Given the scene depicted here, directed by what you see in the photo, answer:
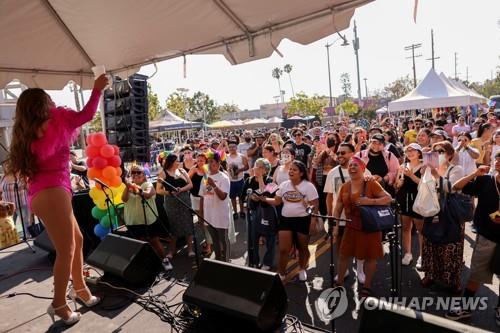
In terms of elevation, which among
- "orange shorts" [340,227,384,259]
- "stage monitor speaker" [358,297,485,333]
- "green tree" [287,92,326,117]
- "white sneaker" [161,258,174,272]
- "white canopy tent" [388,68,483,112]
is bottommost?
"white sneaker" [161,258,174,272]

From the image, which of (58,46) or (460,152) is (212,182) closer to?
(58,46)

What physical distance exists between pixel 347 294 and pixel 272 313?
169cm

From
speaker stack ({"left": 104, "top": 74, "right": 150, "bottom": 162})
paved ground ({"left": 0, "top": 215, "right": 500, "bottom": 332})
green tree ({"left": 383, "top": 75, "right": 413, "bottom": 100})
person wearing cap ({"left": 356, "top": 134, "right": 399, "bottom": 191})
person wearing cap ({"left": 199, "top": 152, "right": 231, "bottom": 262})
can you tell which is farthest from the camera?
green tree ({"left": 383, "top": 75, "right": 413, "bottom": 100})

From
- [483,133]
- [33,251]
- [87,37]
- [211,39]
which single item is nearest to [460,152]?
[483,133]

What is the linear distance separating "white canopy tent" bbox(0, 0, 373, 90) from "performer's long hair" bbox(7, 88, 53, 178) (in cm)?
127

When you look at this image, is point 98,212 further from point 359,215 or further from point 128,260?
point 359,215

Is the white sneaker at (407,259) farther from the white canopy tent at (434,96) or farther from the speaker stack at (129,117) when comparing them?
the white canopy tent at (434,96)

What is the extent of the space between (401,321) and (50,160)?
109 inches

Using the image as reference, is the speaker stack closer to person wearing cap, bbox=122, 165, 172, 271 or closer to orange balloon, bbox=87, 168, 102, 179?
orange balloon, bbox=87, 168, 102, 179

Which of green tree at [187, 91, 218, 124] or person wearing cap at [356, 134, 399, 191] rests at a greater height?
green tree at [187, 91, 218, 124]

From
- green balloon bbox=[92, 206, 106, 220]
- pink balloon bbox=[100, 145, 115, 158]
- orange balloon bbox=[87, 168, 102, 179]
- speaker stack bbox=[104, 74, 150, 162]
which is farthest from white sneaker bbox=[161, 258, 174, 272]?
speaker stack bbox=[104, 74, 150, 162]

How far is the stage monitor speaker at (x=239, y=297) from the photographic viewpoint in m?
2.69

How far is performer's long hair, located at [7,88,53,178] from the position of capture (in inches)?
102

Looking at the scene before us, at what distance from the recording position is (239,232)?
6910mm
